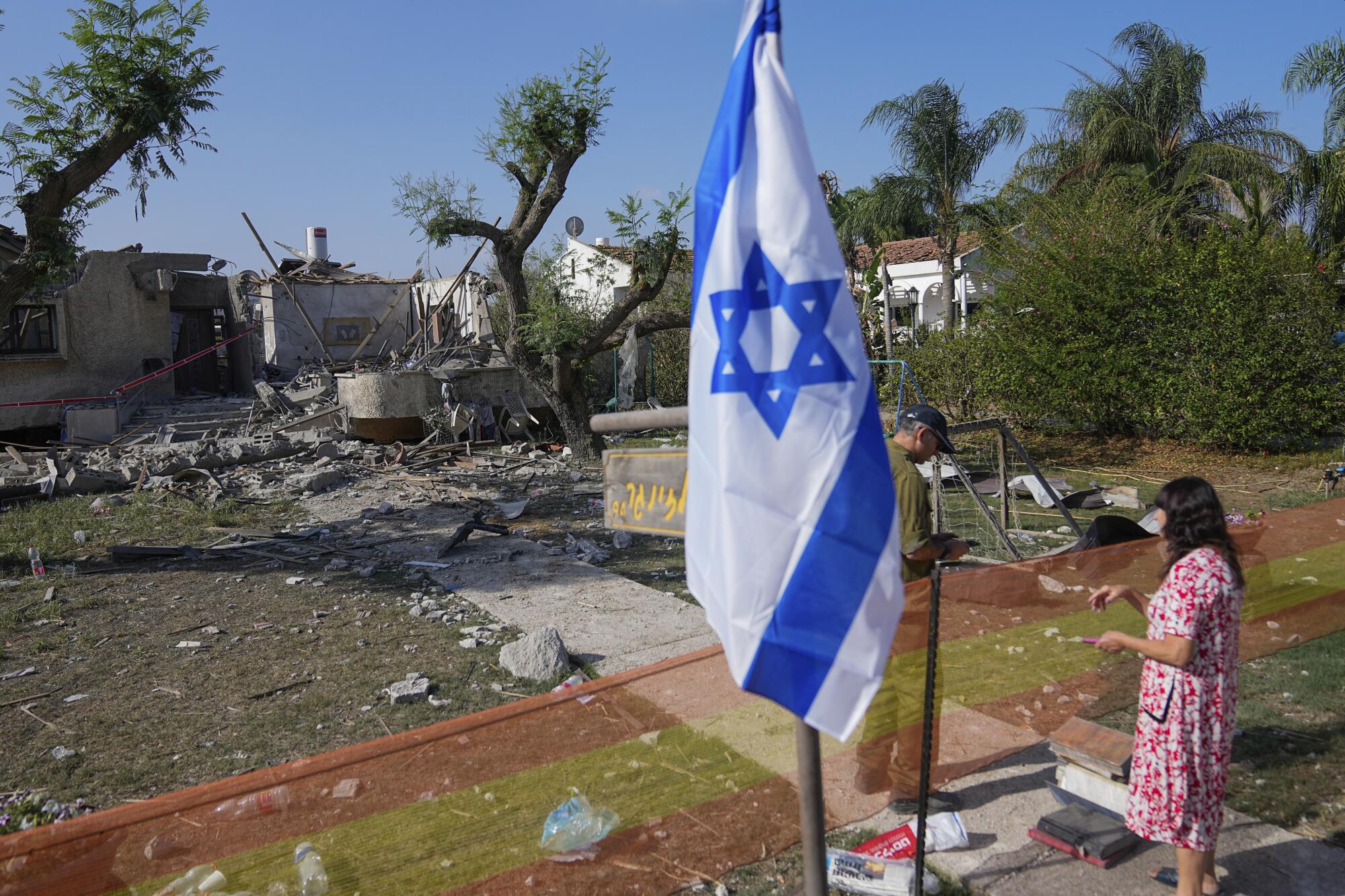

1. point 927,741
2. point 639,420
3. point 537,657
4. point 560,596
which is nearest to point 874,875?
point 927,741

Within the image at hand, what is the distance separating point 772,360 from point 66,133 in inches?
420

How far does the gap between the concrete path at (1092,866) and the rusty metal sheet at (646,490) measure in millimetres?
1833

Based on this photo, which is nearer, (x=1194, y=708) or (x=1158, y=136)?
(x=1194, y=708)

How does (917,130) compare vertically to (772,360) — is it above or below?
above

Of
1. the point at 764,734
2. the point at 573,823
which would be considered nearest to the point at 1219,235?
the point at 764,734

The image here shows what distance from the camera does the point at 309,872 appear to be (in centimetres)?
284

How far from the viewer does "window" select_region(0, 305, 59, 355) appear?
18391 mm

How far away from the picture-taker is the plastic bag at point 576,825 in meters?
3.14

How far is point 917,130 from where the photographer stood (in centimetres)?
2495

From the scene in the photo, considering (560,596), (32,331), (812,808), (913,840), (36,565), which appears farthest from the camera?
(32,331)

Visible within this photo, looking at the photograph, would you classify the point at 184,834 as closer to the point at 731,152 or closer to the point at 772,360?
the point at 772,360

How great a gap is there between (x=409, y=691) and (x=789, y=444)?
4376 millimetres

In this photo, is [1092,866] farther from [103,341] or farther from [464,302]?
[103,341]

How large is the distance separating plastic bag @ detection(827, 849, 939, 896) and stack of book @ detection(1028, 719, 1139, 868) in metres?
0.55
